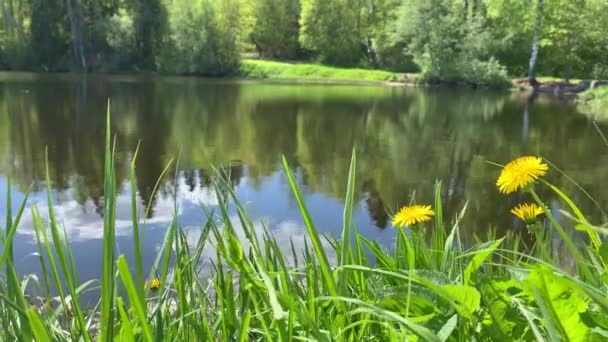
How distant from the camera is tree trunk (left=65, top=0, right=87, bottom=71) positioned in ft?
139

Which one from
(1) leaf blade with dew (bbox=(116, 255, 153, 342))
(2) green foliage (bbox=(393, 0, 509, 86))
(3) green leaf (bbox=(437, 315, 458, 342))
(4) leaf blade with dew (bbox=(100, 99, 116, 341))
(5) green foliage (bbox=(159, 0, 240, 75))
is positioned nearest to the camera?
(1) leaf blade with dew (bbox=(116, 255, 153, 342))

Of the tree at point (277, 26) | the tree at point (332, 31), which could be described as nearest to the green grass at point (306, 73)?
the tree at point (332, 31)

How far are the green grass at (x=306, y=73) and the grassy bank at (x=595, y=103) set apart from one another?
15.9m

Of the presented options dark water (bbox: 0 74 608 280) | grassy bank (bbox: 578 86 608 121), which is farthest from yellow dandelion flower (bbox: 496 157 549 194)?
grassy bank (bbox: 578 86 608 121)

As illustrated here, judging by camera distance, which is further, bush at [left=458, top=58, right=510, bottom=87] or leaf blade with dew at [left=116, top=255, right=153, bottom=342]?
bush at [left=458, top=58, right=510, bottom=87]

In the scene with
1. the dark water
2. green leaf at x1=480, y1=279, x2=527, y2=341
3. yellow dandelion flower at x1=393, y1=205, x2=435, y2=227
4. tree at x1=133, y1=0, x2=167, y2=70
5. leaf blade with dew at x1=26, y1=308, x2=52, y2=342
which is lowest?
the dark water

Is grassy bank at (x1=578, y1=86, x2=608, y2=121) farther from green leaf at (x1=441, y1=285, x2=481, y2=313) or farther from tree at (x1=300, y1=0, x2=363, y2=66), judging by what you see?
tree at (x1=300, y1=0, x2=363, y2=66)

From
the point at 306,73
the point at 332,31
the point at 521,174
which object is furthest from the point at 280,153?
the point at 332,31

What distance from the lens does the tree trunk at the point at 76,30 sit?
4241 centimetres

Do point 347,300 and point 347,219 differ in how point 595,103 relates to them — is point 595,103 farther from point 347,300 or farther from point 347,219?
point 347,300

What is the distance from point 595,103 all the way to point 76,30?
35.1 meters

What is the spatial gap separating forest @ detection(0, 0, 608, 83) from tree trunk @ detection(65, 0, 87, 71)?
0.27 ft

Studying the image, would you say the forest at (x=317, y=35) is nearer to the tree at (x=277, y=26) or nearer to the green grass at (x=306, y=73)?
the tree at (x=277, y=26)

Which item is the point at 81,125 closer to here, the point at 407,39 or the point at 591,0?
the point at 407,39
